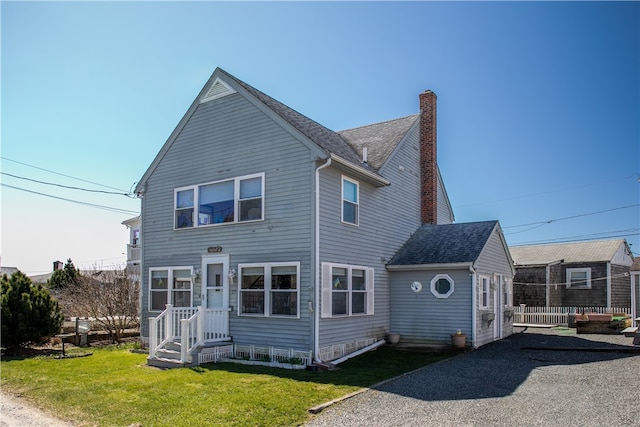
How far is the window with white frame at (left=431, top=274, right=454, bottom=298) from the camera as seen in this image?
51.1 ft

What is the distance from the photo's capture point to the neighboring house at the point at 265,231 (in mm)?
12930

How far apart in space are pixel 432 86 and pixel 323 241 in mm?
10518

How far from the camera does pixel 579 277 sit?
28750mm

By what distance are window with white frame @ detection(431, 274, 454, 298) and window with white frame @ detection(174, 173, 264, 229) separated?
20.5 ft

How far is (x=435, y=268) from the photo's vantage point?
52.0ft

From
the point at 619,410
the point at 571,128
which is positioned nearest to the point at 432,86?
the point at 571,128

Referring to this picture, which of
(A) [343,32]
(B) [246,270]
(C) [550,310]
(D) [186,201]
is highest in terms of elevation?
(A) [343,32]

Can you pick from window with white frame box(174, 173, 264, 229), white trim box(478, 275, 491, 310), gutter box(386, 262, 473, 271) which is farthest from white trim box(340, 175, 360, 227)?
white trim box(478, 275, 491, 310)

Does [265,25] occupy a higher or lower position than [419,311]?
higher

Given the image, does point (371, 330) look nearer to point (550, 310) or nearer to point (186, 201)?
point (186, 201)

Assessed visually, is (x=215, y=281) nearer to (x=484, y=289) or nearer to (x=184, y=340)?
(x=184, y=340)

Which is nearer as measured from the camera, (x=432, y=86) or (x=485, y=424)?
(x=485, y=424)

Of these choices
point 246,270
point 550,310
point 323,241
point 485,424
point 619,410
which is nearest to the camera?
point 485,424

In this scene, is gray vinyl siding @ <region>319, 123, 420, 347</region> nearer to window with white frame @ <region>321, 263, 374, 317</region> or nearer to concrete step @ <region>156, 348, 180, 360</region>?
window with white frame @ <region>321, 263, 374, 317</region>
